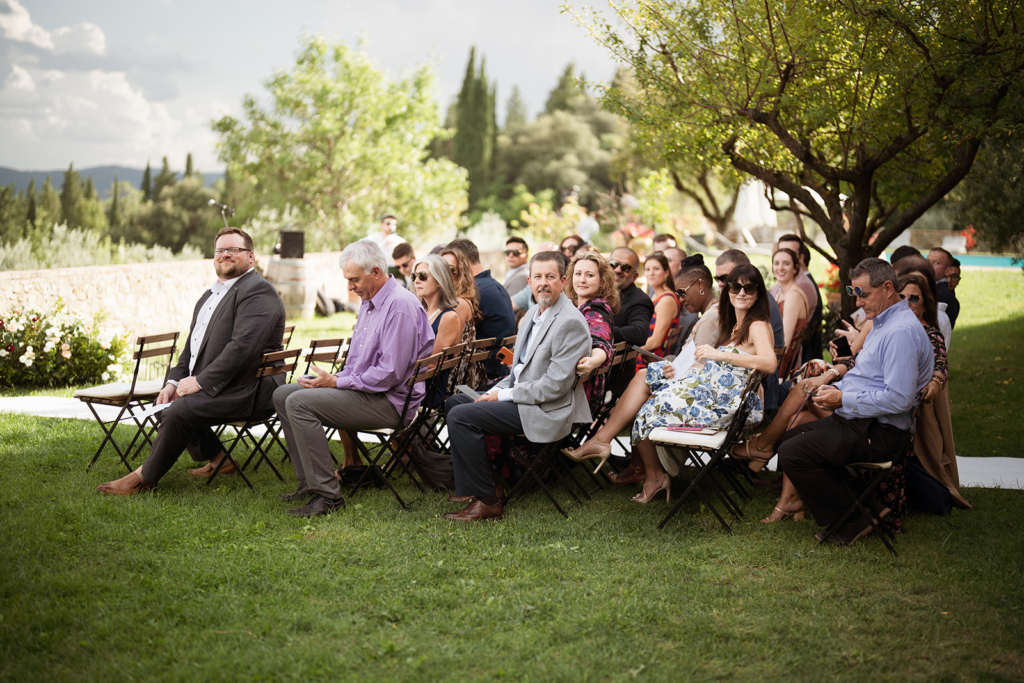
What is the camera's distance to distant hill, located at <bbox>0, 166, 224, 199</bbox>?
2786 centimetres

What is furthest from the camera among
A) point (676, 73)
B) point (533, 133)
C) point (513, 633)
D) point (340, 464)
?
point (533, 133)

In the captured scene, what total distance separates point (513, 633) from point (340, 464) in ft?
9.90

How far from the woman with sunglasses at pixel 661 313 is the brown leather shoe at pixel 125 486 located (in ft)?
11.3

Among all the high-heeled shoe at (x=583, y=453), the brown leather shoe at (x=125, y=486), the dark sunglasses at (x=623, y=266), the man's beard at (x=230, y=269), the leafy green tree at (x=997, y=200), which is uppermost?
the leafy green tree at (x=997, y=200)

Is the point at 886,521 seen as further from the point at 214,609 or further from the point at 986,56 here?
the point at 986,56

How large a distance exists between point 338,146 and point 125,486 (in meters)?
24.1

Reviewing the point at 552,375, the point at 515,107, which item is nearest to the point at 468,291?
the point at 552,375

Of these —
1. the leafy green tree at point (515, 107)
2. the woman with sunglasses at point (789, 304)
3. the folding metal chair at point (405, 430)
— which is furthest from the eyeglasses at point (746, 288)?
the leafy green tree at point (515, 107)

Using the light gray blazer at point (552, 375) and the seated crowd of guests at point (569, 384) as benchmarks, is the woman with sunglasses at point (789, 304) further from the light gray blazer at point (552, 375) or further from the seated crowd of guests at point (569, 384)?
the light gray blazer at point (552, 375)

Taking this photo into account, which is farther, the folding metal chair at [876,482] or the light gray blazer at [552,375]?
the light gray blazer at [552,375]

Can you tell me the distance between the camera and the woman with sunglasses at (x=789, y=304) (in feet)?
19.5

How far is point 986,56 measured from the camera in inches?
250

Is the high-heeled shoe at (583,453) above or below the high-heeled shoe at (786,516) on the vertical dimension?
above

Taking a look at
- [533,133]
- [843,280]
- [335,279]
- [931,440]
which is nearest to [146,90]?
[533,133]
